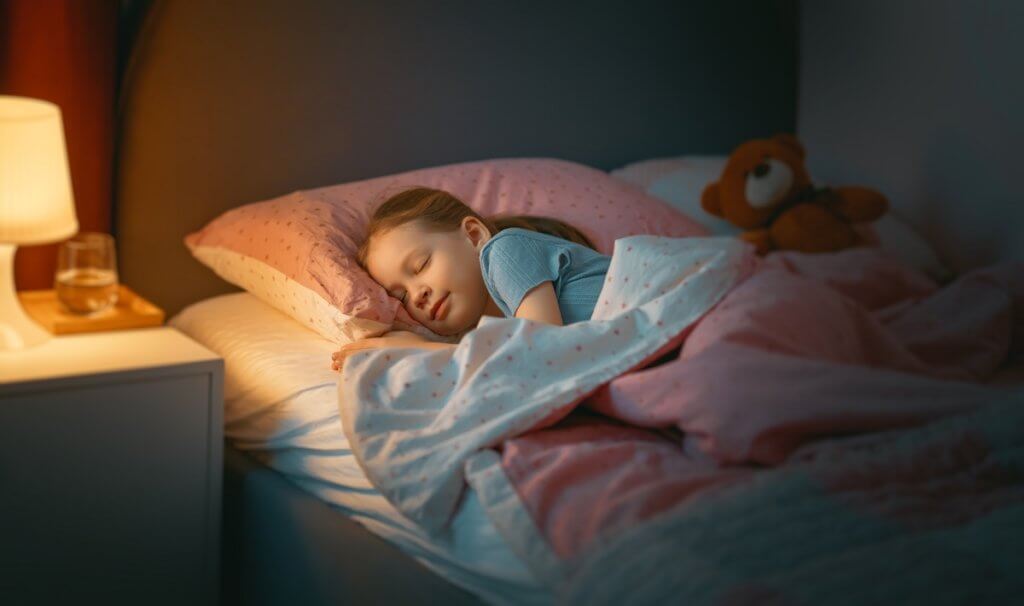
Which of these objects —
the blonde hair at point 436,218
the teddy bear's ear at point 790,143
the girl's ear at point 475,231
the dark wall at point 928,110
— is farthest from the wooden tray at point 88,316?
the dark wall at point 928,110

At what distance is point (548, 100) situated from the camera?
2.08 meters

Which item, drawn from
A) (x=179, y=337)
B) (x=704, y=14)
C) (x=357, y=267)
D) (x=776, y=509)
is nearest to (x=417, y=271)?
(x=357, y=267)

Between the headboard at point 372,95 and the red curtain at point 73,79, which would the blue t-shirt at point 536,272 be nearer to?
the headboard at point 372,95

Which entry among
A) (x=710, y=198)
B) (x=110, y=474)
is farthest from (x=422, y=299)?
(x=710, y=198)

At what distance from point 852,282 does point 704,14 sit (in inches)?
41.3

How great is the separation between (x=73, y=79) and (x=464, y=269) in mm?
712

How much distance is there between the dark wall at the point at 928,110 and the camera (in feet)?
7.03

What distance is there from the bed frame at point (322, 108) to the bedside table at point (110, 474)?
9 centimetres

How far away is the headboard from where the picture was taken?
5.55ft

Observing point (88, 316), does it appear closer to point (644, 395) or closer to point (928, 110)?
point (644, 395)

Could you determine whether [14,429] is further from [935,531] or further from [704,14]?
[704,14]

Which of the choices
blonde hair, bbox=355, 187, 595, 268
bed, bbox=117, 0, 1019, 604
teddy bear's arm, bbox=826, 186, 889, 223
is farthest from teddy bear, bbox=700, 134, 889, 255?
blonde hair, bbox=355, 187, 595, 268

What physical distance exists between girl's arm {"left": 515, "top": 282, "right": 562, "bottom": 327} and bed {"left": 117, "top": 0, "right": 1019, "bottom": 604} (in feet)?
0.92

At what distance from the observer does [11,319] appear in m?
1.37
